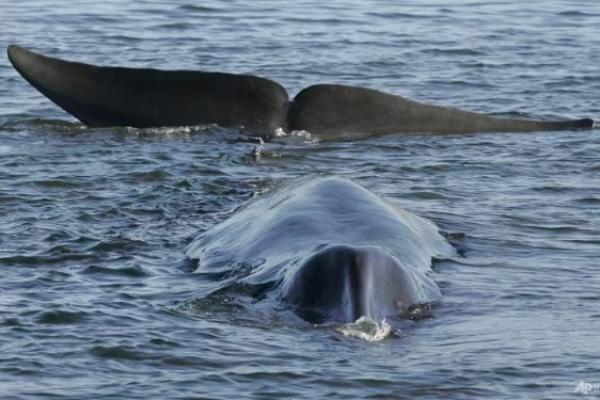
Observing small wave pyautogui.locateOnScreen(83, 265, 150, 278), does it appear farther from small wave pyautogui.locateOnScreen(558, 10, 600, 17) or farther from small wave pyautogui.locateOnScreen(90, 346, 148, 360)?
small wave pyautogui.locateOnScreen(558, 10, 600, 17)

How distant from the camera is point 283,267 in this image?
882cm

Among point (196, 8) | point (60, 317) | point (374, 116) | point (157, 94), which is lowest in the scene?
point (196, 8)

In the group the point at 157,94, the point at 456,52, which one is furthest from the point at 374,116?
the point at 456,52

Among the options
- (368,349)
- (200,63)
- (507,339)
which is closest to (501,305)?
(507,339)

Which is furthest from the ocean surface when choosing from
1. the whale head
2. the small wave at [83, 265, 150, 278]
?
the whale head

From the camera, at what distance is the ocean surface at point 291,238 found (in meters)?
7.62

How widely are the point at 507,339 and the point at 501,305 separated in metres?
0.77

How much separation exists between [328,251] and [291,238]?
99cm

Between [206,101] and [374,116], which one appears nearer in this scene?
[206,101]

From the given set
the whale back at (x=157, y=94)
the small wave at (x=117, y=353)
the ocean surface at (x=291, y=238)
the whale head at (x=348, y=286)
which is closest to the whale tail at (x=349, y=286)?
the whale head at (x=348, y=286)

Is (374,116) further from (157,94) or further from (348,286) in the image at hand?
(348,286)

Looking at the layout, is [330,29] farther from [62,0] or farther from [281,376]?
[281,376]

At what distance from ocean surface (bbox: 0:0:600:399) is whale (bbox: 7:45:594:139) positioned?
0.16 meters

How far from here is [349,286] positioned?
7949 millimetres
